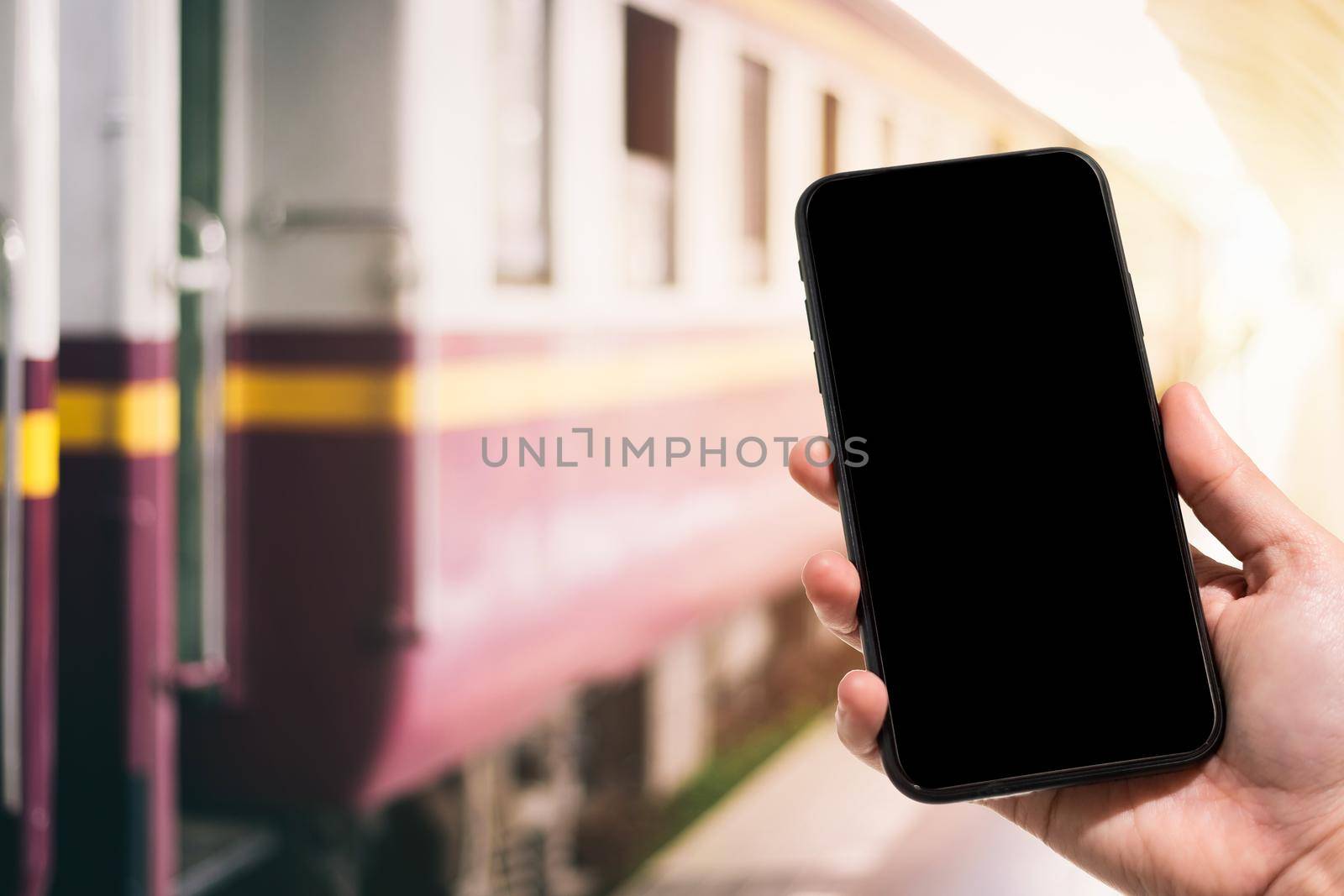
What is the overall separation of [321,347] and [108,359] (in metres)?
0.33

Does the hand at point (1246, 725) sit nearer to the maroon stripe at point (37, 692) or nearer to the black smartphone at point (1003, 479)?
the black smartphone at point (1003, 479)

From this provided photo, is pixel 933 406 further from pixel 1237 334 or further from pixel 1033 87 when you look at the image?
pixel 1237 334

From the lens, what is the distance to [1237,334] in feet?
9.46

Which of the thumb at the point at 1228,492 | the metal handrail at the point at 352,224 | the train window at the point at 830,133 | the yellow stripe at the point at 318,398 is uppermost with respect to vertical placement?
the train window at the point at 830,133

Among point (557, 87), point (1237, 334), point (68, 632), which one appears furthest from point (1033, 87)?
point (68, 632)

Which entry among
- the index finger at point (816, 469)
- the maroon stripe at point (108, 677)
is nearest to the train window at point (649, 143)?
the maroon stripe at point (108, 677)

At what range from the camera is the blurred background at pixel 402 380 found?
204 centimetres

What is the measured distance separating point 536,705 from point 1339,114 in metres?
1.66

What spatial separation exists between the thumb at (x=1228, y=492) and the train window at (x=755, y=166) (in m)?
2.10

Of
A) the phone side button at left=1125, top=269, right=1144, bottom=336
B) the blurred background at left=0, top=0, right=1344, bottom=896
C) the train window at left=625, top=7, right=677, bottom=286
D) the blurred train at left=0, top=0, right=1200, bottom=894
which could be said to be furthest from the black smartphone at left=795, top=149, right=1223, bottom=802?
the train window at left=625, top=7, right=677, bottom=286

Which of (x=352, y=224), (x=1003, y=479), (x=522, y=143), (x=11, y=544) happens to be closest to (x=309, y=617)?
(x=11, y=544)

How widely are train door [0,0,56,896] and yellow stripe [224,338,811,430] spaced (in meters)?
0.42

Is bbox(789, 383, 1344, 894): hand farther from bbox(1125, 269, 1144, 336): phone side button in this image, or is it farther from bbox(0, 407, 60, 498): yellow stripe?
bbox(0, 407, 60, 498): yellow stripe

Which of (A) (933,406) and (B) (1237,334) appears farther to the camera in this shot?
(B) (1237,334)
